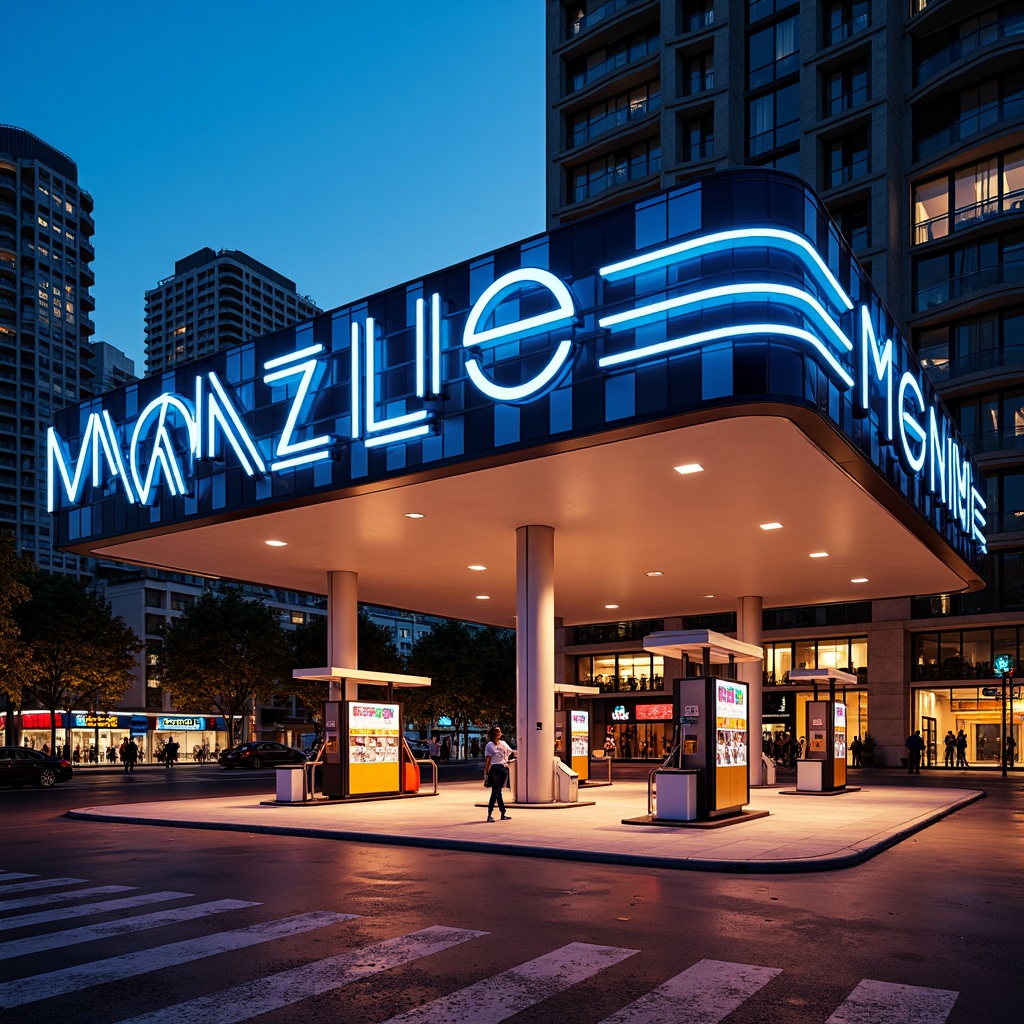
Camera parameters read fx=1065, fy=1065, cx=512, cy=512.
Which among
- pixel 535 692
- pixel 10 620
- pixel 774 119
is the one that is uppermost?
pixel 774 119

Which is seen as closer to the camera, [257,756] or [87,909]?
[87,909]

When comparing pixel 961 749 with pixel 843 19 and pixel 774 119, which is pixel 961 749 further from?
pixel 843 19

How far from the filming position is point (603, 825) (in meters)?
20.3

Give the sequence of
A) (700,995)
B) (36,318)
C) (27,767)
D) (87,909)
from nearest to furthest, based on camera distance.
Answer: (700,995) < (87,909) < (27,767) < (36,318)

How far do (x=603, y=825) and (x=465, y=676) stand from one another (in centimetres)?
5195

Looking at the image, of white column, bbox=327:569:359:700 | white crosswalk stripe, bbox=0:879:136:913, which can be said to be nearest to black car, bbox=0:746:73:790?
white column, bbox=327:569:359:700

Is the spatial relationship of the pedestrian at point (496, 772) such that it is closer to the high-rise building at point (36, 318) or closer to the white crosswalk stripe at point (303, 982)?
the white crosswalk stripe at point (303, 982)

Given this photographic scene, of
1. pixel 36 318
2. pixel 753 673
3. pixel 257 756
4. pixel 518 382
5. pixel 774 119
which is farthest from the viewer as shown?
pixel 36 318

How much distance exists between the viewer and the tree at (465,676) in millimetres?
71938

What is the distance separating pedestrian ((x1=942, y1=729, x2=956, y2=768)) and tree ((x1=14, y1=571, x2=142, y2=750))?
4137cm

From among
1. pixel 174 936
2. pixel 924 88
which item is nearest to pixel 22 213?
pixel 924 88

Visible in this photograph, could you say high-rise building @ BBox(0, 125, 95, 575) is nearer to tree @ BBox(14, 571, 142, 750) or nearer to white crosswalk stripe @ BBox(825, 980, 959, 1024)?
tree @ BBox(14, 571, 142, 750)

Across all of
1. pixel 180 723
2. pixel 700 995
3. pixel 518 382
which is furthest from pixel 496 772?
pixel 180 723

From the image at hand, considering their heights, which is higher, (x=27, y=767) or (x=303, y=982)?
(x=303, y=982)
